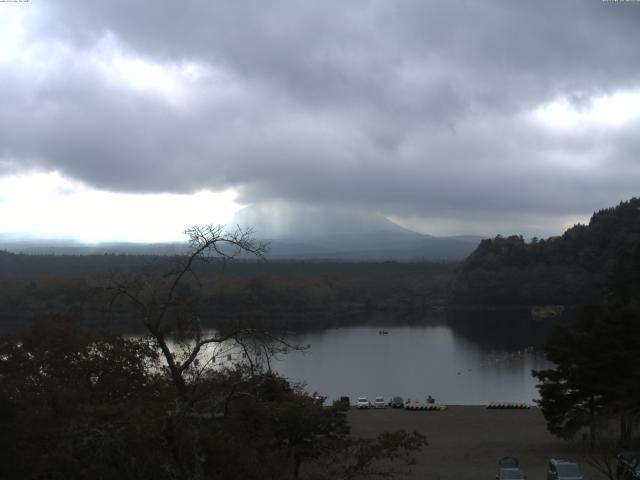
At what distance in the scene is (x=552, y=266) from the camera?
57781 millimetres

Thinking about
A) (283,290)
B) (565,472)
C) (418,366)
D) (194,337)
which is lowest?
(418,366)

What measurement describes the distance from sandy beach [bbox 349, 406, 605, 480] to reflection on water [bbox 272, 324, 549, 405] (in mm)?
3327

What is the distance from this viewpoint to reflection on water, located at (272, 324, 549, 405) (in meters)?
22.5

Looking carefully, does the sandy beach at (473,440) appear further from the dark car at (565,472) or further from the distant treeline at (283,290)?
the distant treeline at (283,290)

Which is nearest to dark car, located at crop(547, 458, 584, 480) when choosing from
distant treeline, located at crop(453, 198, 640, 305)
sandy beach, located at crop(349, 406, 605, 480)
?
sandy beach, located at crop(349, 406, 605, 480)

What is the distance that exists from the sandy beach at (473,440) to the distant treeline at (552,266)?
127 feet

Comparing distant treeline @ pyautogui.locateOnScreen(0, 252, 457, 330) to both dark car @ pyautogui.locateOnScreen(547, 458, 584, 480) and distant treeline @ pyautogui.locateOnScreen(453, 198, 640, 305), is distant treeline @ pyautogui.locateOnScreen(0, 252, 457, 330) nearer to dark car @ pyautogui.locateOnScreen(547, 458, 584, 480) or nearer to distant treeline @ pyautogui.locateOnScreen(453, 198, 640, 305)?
distant treeline @ pyautogui.locateOnScreen(453, 198, 640, 305)

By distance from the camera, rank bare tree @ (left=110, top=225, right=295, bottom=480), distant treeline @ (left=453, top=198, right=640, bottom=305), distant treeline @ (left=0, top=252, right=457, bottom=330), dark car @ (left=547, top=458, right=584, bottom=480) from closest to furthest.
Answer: bare tree @ (left=110, top=225, right=295, bottom=480) → dark car @ (left=547, top=458, right=584, bottom=480) → distant treeline @ (left=0, top=252, right=457, bottom=330) → distant treeline @ (left=453, top=198, right=640, bottom=305)

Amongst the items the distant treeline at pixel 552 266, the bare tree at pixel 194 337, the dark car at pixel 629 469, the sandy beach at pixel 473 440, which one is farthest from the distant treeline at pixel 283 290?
the bare tree at pixel 194 337

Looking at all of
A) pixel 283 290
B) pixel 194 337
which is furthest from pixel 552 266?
pixel 194 337

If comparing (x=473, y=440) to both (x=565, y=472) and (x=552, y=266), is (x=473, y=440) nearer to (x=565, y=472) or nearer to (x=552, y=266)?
(x=565, y=472)

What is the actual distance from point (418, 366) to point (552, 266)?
32.9 m

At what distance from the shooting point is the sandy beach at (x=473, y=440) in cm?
1013

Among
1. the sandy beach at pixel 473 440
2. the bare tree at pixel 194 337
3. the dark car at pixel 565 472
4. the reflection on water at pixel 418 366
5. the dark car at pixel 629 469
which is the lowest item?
the reflection on water at pixel 418 366
